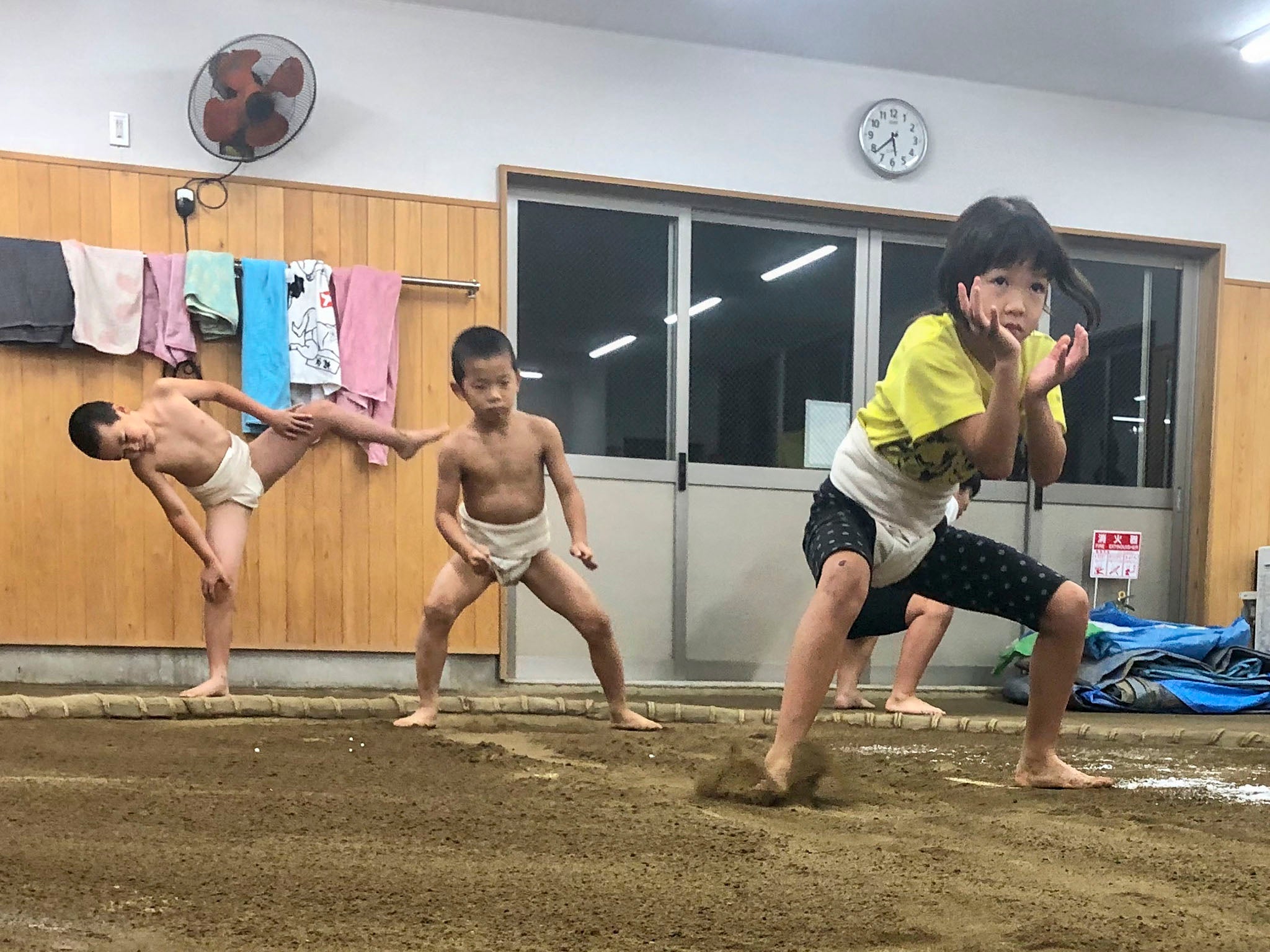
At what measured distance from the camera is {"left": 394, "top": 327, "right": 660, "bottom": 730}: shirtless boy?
2.44 m

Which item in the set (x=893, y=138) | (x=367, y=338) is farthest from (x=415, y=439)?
(x=893, y=138)

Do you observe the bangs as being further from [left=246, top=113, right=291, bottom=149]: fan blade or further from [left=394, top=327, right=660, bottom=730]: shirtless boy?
[left=246, top=113, right=291, bottom=149]: fan blade

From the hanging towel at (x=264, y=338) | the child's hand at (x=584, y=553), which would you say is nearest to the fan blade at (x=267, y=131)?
the hanging towel at (x=264, y=338)

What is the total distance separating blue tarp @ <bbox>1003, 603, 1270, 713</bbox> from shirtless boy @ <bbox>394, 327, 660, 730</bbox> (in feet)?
6.10

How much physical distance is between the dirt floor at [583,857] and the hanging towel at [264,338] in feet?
6.23

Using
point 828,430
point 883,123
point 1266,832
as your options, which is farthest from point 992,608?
point 883,123

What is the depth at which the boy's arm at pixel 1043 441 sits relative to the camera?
60.1 inches

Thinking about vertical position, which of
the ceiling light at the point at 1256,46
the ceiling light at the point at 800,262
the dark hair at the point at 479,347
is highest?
the ceiling light at the point at 1256,46

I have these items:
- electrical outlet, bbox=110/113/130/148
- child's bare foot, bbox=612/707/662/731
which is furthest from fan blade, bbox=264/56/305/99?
child's bare foot, bbox=612/707/662/731

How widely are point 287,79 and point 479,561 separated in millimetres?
2097

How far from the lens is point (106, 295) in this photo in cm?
353

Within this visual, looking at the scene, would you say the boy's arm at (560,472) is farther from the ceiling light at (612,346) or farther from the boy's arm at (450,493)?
the ceiling light at (612,346)

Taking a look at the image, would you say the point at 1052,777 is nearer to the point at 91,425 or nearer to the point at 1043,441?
the point at 1043,441

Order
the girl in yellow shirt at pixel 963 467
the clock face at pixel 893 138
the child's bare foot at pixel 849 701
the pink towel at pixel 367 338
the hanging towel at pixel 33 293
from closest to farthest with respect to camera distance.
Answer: the girl in yellow shirt at pixel 963 467 → the child's bare foot at pixel 849 701 → the hanging towel at pixel 33 293 → the pink towel at pixel 367 338 → the clock face at pixel 893 138
